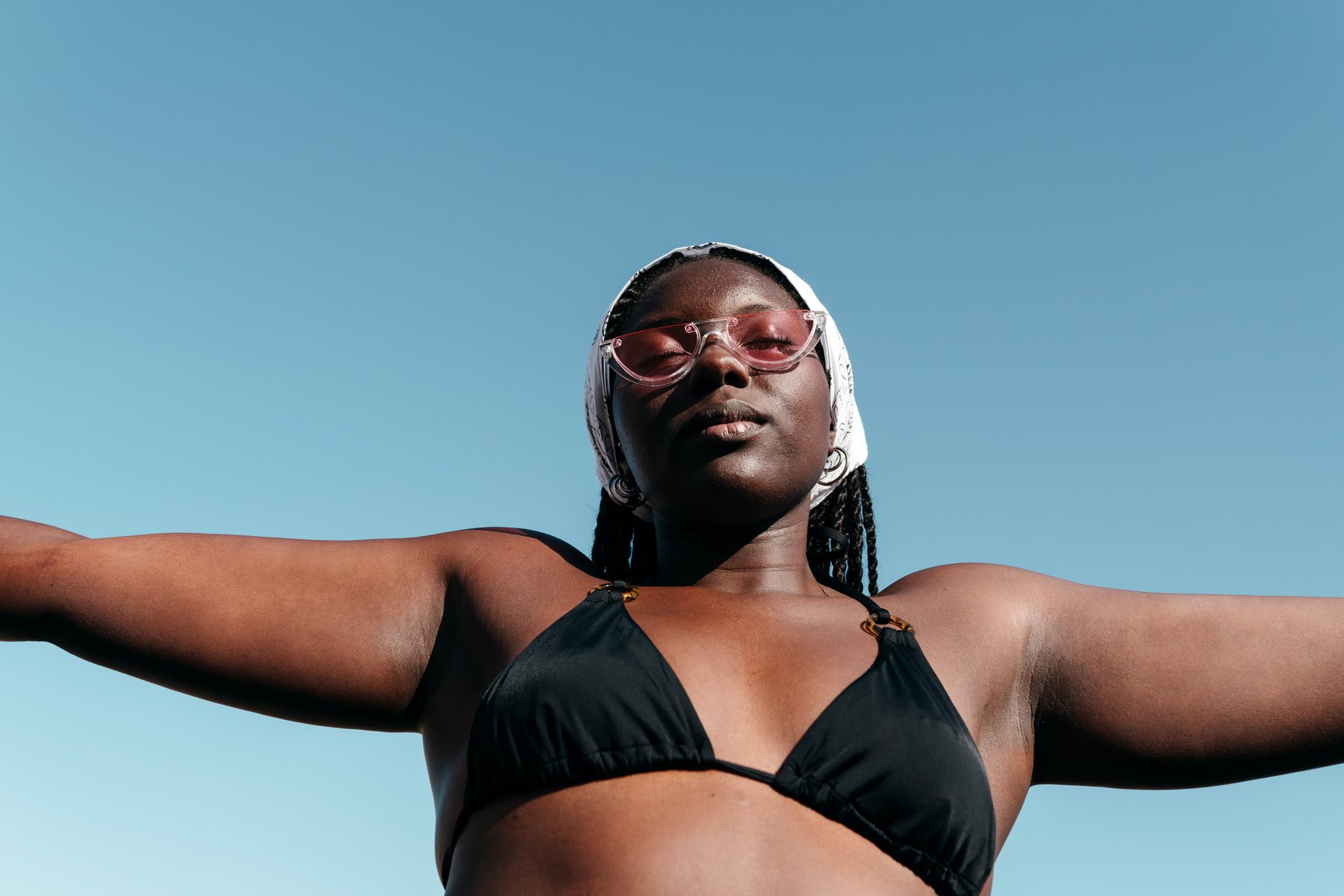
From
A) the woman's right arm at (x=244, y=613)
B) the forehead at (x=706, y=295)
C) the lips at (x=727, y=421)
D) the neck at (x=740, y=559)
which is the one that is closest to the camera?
the woman's right arm at (x=244, y=613)

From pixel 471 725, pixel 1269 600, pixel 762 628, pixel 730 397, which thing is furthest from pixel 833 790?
pixel 1269 600

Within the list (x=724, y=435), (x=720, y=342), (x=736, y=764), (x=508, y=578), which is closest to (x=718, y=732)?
(x=736, y=764)

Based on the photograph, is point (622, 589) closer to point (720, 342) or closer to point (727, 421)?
point (727, 421)

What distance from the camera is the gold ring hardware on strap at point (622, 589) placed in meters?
3.22

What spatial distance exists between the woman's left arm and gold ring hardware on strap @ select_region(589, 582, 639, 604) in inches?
40.6

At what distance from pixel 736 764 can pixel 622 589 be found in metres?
Answer: 0.61

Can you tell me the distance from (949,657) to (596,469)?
4.03 ft

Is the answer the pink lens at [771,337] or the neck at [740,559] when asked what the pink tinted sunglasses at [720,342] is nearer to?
the pink lens at [771,337]

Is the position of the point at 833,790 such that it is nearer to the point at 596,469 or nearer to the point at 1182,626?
the point at 1182,626

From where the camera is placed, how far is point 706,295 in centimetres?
368

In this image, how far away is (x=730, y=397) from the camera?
3.41 meters

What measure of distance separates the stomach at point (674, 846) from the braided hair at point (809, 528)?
3.59 feet

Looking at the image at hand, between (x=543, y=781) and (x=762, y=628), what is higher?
(x=762, y=628)

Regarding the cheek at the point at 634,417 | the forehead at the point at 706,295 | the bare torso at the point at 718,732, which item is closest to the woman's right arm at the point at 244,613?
the bare torso at the point at 718,732
